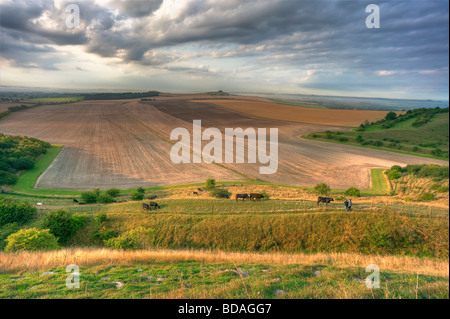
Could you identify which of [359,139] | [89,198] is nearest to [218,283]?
[89,198]

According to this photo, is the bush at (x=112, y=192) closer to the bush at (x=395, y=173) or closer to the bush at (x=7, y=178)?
the bush at (x=7, y=178)

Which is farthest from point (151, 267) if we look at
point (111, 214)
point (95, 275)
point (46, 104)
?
point (46, 104)

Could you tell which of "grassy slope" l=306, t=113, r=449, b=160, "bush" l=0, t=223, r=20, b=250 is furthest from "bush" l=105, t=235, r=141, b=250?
"grassy slope" l=306, t=113, r=449, b=160

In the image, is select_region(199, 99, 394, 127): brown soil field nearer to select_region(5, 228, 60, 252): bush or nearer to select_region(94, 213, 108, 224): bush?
select_region(94, 213, 108, 224): bush
